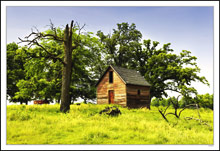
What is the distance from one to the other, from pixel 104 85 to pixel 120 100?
3484 millimetres

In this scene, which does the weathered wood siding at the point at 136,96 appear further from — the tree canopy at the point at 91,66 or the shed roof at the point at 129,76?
the tree canopy at the point at 91,66

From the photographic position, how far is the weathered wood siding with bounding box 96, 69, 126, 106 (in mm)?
23448

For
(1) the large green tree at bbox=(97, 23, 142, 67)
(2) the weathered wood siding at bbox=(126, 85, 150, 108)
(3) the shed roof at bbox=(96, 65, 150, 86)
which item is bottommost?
(2) the weathered wood siding at bbox=(126, 85, 150, 108)

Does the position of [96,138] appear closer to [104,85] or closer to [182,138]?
[182,138]

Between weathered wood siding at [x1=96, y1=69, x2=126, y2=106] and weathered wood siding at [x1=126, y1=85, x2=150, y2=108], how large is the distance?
0.71 m

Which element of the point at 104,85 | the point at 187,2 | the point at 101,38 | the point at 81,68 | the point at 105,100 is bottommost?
the point at 105,100

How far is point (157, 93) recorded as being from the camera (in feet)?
109

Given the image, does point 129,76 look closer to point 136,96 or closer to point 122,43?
point 136,96

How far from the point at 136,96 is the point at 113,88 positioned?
3.11m

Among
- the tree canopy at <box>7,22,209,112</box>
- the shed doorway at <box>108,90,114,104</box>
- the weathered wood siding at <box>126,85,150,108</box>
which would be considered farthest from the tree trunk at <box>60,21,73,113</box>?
the shed doorway at <box>108,90,114,104</box>

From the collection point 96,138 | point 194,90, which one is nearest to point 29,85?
point 96,138

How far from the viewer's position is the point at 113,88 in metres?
24.6

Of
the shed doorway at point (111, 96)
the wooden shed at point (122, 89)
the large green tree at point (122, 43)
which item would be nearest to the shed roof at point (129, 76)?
the wooden shed at point (122, 89)

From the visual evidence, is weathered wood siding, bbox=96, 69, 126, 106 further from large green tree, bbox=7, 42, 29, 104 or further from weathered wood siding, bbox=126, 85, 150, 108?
large green tree, bbox=7, 42, 29, 104
